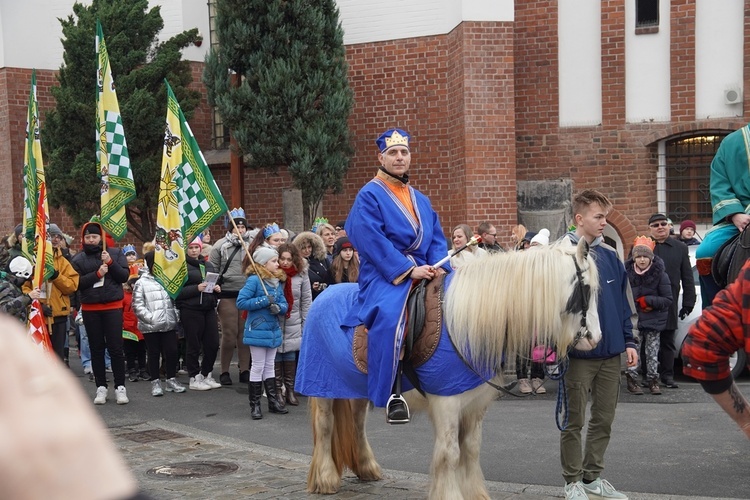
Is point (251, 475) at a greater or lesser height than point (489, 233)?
lesser

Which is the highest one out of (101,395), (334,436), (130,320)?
(130,320)

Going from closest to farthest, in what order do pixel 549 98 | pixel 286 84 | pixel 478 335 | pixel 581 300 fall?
pixel 581 300 → pixel 478 335 → pixel 286 84 → pixel 549 98

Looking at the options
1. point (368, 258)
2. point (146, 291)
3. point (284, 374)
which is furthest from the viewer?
point (146, 291)

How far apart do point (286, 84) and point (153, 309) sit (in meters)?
5.71

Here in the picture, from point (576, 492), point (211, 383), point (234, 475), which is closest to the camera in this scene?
point (576, 492)

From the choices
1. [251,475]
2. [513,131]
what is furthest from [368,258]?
[513,131]

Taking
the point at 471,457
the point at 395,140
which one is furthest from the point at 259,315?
the point at 471,457

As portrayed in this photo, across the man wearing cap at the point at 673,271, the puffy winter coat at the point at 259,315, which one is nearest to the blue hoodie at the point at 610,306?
the puffy winter coat at the point at 259,315

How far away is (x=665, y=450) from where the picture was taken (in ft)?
22.8

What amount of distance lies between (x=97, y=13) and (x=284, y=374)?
994cm

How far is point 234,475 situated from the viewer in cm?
651

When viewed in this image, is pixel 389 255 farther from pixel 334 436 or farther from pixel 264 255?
pixel 264 255

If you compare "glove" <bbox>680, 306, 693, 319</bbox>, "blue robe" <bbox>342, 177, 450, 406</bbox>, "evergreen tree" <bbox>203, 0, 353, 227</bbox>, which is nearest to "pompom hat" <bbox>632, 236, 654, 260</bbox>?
"glove" <bbox>680, 306, 693, 319</bbox>

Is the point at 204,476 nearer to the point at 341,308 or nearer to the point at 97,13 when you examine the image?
the point at 341,308
